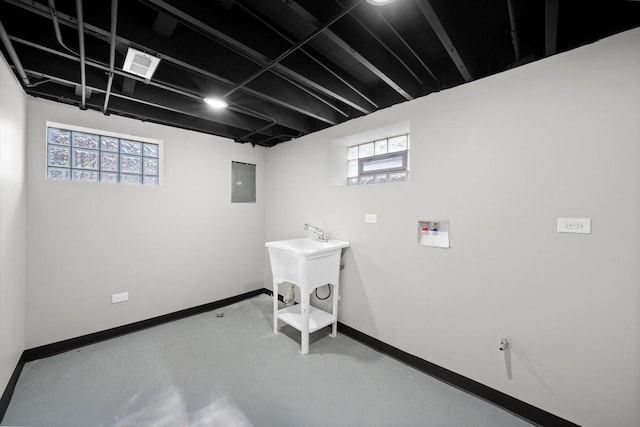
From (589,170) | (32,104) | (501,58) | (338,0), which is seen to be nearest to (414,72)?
(501,58)

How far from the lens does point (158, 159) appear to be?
2971mm

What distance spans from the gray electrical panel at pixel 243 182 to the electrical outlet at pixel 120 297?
164cm

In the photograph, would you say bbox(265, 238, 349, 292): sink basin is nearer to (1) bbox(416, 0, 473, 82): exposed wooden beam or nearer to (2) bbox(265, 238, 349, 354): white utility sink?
(2) bbox(265, 238, 349, 354): white utility sink

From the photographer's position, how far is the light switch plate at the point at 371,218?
2.53 metres

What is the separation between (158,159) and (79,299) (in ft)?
5.39

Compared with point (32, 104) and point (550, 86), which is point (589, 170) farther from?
point (32, 104)

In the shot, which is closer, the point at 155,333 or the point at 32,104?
the point at 32,104

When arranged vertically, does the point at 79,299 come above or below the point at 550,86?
below

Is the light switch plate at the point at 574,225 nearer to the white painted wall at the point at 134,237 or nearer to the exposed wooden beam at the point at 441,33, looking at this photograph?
the exposed wooden beam at the point at 441,33

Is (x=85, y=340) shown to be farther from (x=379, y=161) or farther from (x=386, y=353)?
(x=379, y=161)

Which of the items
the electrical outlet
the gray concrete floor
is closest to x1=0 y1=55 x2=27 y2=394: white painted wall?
the gray concrete floor

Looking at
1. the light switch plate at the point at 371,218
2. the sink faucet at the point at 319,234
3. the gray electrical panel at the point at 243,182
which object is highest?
the gray electrical panel at the point at 243,182

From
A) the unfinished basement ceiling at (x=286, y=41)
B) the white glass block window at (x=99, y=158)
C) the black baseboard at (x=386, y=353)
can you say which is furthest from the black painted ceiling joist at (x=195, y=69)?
the black baseboard at (x=386, y=353)

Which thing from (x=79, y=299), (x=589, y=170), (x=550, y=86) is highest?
(x=550, y=86)
